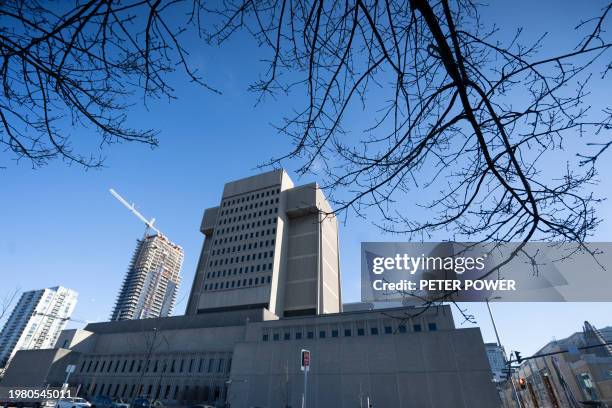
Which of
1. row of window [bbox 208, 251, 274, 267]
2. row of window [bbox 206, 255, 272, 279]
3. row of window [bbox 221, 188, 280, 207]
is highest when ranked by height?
row of window [bbox 221, 188, 280, 207]

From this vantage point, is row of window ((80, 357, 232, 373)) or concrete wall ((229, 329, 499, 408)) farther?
row of window ((80, 357, 232, 373))

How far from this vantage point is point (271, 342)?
4159 cm

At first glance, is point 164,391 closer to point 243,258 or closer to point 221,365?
point 221,365

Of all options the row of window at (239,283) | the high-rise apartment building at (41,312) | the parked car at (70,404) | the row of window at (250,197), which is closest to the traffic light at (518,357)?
the parked car at (70,404)

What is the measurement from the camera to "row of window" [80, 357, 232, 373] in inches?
1850

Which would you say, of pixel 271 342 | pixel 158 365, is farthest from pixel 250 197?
pixel 271 342

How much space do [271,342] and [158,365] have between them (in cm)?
2432

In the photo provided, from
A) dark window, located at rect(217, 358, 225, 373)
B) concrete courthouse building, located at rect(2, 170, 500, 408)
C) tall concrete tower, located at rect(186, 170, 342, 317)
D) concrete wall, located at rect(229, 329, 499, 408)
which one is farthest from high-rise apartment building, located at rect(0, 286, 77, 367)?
concrete wall, located at rect(229, 329, 499, 408)

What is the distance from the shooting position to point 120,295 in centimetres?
19562

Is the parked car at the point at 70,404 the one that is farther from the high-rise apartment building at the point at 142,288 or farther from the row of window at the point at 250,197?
the high-rise apartment building at the point at 142,288

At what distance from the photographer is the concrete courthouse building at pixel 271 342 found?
33.2m

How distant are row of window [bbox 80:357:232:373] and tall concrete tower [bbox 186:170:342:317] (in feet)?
43.7

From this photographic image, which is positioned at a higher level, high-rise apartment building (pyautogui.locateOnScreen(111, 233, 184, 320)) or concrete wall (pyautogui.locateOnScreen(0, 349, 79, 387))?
high-rise apartment building (pyautogui.locateOnScreen(111, 233, 184, 320))

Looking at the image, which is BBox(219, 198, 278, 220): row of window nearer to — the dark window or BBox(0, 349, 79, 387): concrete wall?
the dark window
